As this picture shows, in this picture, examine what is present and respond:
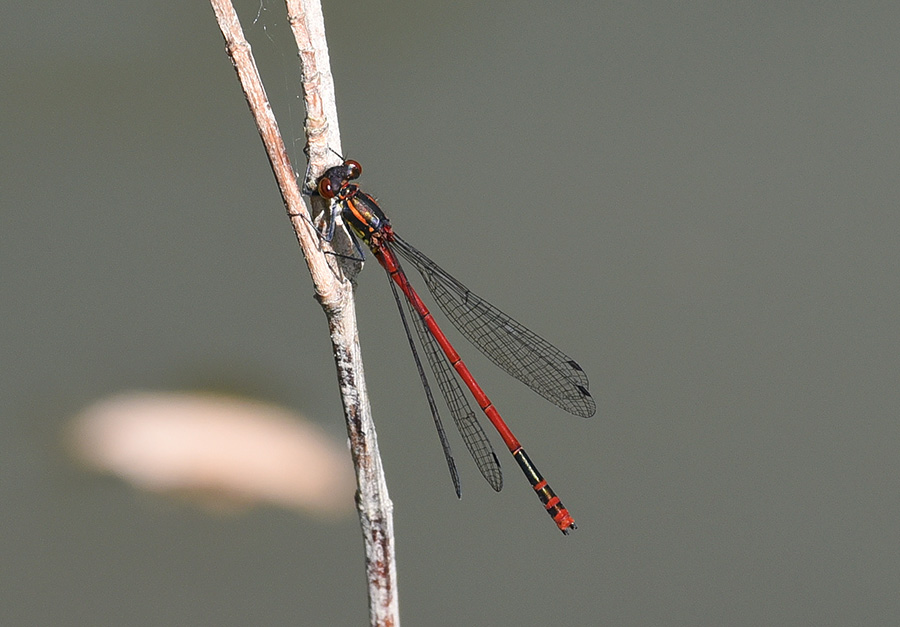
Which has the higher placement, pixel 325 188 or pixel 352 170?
pixel 352 170

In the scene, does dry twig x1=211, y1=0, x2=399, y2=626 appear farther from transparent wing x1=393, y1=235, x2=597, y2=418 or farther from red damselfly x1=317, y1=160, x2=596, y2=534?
→ transparent wing x1=393, y1=235, x2=597, y2=418

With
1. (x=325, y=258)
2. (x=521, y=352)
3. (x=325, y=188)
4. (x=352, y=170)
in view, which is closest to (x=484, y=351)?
(x=521, y=352)

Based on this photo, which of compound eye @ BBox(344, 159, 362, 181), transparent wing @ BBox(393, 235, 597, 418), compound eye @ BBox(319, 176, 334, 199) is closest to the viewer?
compound eye @ BBox(319, 176, 334, 199)

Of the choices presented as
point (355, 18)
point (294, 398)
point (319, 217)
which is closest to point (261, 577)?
point (294, 398)

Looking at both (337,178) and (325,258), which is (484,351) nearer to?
(337,178)

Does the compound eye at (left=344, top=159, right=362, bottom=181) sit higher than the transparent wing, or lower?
lower

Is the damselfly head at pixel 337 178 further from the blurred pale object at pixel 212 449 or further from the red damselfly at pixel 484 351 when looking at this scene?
the blurred pale object at pixel 212 449

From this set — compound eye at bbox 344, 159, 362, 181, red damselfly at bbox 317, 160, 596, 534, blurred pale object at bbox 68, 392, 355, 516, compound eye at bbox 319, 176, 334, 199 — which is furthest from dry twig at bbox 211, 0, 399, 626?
blurred pale object at bbox 68, 392, 355, 516
